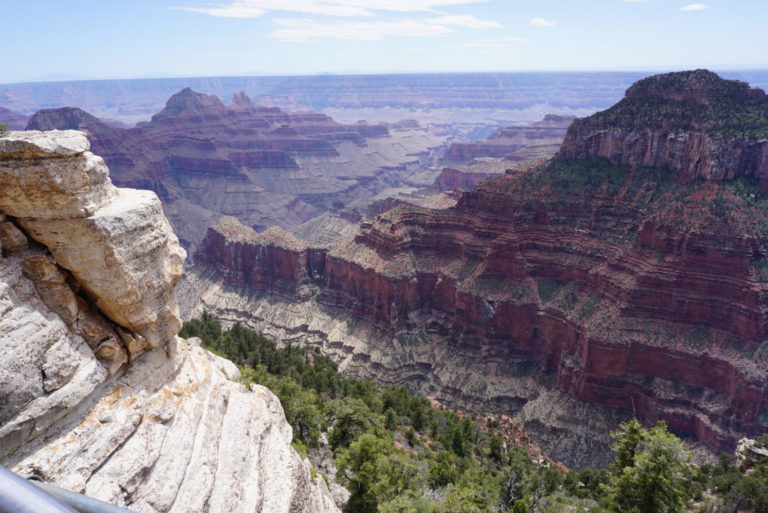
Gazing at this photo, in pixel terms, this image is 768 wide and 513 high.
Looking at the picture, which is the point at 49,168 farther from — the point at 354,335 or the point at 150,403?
the point at 354,335

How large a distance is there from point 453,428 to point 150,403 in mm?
41730

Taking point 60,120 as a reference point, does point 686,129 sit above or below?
above

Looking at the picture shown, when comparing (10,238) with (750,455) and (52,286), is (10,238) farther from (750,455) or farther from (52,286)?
(750,455)

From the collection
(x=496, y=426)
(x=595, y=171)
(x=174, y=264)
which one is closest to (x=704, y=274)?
(x=595, y=171)

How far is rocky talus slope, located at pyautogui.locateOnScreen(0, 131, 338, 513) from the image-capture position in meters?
16.4

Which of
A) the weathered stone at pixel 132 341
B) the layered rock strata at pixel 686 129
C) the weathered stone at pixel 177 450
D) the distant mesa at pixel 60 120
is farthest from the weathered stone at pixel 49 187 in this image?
the distant mesa at pixel 60 120

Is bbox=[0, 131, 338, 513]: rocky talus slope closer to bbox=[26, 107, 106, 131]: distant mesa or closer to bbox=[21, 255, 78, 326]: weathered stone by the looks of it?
bbox=[21, 255, 78, 326]: weathered stone

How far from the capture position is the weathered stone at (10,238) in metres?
17.3

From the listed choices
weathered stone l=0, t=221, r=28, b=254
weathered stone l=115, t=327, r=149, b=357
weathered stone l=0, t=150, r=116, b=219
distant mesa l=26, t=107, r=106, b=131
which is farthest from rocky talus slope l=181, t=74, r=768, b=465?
distant mesa l=26, t=107, r=106, b=131

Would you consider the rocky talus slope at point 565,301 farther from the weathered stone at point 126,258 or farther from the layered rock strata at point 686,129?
the weathered stone at point 126,258

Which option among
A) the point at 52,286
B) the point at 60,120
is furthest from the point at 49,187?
the point at 60,120

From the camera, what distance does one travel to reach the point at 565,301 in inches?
3031

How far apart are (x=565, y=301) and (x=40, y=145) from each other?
7284 cm

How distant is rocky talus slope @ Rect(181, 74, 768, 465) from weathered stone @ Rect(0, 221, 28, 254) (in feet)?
220
